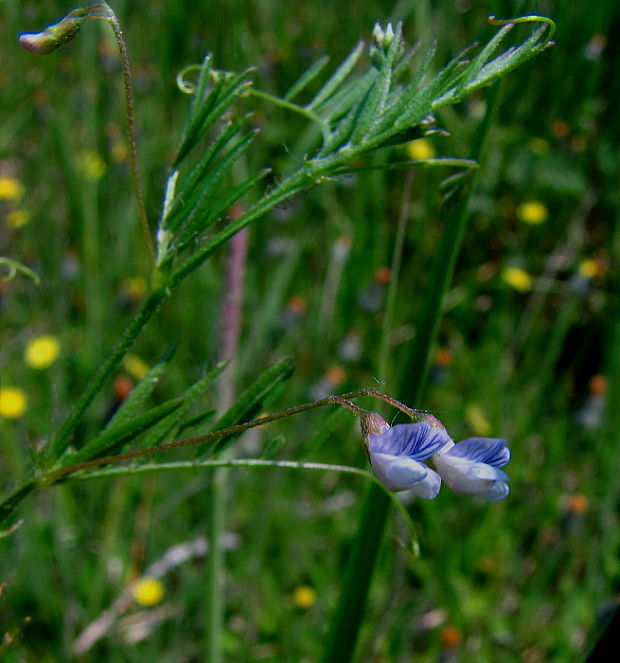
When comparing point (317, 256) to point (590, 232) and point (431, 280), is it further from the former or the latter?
point (431, 280)

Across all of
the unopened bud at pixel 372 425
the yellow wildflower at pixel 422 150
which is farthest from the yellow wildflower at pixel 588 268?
the unopened bud at pixel 372 425

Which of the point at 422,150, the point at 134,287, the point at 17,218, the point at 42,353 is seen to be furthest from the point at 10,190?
the point at 422,150

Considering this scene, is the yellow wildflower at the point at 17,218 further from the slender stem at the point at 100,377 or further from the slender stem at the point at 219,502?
the slender stem at the point at 100,377

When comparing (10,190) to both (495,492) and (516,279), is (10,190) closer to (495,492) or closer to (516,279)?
(516,279)

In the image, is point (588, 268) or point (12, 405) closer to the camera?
point (12, 405)

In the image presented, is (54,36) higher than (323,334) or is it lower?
higher

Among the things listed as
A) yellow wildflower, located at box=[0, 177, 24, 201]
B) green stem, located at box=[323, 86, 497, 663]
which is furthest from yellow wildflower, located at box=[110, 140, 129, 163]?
green stem, located at box=[323, 86, 497, 663]

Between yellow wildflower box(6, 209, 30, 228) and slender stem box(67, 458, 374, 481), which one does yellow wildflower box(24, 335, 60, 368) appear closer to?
yellow wildflower box(6, 209, 30, 228)

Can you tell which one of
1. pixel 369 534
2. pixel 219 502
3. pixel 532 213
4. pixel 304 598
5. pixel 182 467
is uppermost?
pixel 182 467
